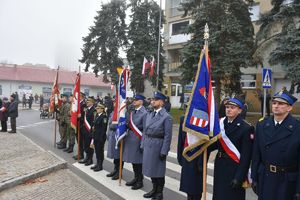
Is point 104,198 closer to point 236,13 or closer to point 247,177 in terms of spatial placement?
point 247,177

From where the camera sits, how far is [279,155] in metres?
4.26

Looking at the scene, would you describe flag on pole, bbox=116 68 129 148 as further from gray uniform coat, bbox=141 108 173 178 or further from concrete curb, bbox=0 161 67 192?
concrete curb, bbox=0 161 67 192

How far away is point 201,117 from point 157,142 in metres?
1.79

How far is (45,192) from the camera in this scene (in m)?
7.40

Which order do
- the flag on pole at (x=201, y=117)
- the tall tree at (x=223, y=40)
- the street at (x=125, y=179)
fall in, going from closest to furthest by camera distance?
the flag on pole at (x=201, y=117) → the street at (x=125, y=179) → the tall tree at (x=223, y=40)

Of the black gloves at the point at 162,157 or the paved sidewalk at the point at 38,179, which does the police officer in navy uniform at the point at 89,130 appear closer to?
the paved sidewalk at the point at 38,179

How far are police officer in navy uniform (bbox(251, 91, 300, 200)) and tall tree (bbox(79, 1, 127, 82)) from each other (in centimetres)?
3339

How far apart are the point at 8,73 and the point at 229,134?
60904 millimetres

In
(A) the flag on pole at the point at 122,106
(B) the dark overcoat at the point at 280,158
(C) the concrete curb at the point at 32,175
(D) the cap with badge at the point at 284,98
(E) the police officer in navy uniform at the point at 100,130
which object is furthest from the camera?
(E) the police officer in navy uniform at the point at 100,130

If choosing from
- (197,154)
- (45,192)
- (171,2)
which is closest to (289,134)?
(197,154)

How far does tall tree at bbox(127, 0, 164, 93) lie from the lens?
1364 inches

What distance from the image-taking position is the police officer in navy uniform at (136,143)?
800 cm

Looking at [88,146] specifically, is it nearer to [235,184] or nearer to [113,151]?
[113,151]

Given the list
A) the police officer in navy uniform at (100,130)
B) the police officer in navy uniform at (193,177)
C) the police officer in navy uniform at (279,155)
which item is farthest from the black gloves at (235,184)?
the police officer in navy uniform at (100,130)
